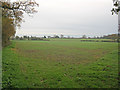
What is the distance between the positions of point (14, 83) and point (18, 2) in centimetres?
1249

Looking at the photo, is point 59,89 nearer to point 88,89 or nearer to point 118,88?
point 88,89

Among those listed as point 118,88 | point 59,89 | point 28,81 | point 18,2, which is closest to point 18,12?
point 18,2

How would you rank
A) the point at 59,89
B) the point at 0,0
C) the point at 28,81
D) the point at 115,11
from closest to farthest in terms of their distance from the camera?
the point at 115,11 < the point at 59,89 < the point at 28,81 < the point at 0,0

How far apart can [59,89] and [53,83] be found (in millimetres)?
732

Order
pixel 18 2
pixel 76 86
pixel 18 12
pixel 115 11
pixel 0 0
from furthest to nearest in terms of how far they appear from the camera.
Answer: pixel 18 12 < pixel 18 2 < pixel 0 0 < pixel 76 86 < pixel 115 11

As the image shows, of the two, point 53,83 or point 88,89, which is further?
point 53,83

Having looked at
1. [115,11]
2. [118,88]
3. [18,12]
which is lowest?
[118,88]

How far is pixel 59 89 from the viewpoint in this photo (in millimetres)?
4844

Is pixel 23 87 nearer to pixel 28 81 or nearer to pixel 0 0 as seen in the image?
pixel 28 81

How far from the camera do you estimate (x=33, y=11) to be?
1622 cm

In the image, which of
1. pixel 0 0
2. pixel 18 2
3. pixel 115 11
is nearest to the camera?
pixel 115 11

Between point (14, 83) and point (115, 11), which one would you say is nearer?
point (115, 11)

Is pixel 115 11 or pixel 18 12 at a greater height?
pixel 18 12

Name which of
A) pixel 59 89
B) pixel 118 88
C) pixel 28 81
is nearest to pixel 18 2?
pixel 28 81
